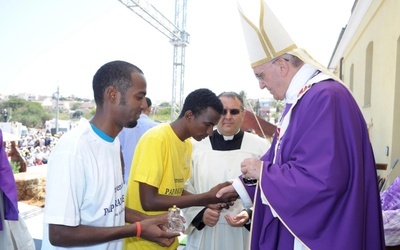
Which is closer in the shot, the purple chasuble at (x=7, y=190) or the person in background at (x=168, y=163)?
the person in background at (x=168, y=163)

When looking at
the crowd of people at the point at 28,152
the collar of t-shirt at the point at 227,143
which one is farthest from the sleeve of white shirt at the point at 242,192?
the crowd of people at the point at 28,152

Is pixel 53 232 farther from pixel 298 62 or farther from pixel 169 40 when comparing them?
pixel 169 40

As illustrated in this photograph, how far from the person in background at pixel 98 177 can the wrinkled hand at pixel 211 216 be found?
1.01 meters

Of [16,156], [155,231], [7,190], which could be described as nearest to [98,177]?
[155,231]

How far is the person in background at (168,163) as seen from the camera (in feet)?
7.47

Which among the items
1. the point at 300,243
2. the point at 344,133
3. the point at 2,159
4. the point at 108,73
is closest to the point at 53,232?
the point at 108,73

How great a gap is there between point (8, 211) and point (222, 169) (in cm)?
187

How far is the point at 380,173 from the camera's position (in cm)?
567

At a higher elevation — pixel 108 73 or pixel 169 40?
pixel 169 40

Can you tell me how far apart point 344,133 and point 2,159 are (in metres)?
2.62

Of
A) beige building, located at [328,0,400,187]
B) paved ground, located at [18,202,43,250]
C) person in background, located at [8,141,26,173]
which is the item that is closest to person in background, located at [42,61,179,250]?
paved ground, located at [18,202,43,250]

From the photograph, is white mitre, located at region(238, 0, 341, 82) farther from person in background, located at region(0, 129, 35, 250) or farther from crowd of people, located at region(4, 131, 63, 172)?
person in background, located at region(0, 129, 35, 250)

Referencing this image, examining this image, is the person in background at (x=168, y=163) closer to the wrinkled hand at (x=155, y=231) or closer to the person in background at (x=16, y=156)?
the wrinkled hand at (x=155, y=231)

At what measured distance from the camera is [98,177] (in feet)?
5.46
